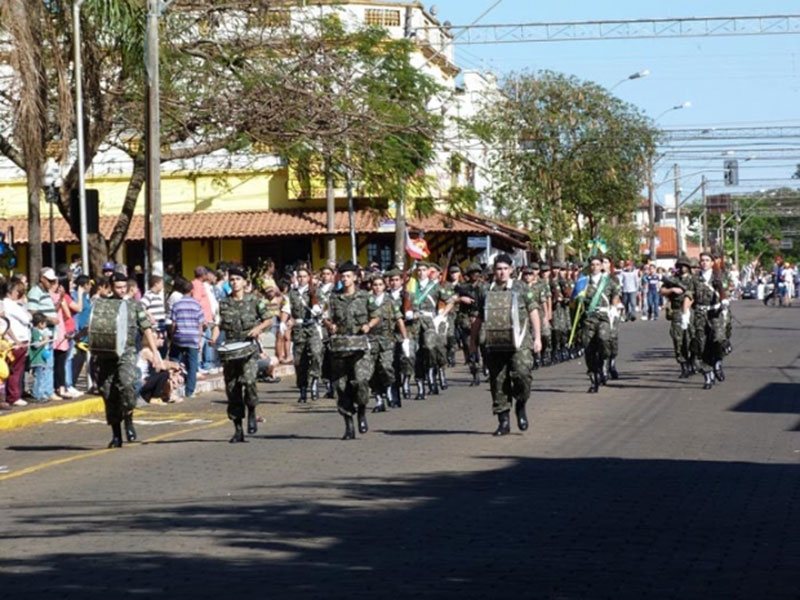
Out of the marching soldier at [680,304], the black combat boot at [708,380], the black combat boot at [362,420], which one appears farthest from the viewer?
the marching soldier at [680,304]

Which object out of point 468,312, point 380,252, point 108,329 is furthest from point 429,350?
point 380,252

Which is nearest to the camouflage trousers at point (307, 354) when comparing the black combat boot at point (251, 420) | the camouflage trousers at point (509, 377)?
the black combat boot at point (251, 420)

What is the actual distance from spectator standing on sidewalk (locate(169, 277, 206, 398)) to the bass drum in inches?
268

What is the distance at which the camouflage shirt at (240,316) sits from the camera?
1723 cm

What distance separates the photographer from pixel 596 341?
23406 millimetres

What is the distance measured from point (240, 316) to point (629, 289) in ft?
114

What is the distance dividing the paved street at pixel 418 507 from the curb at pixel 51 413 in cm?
29

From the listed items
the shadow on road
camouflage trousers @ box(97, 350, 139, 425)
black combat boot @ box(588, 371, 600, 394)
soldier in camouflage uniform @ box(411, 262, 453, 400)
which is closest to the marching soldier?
black combat boot @ box(588, 371, 600, 394)

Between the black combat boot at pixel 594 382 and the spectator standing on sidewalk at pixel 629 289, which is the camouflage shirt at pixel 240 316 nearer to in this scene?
the black combat boot at pixel 594 382

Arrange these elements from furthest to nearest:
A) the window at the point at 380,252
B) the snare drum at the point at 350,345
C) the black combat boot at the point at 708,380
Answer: the window at the point at 380,252 → the black combat boot at the point at 708,380 → the snare drum at the point at 350,345

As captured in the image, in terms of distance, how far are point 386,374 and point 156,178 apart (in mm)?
7338

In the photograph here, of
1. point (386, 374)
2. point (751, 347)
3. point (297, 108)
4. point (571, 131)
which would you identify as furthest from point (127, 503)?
point (571, 131)

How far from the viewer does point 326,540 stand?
10.2 meters

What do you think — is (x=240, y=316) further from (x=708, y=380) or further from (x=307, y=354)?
(x=708, y=380)
